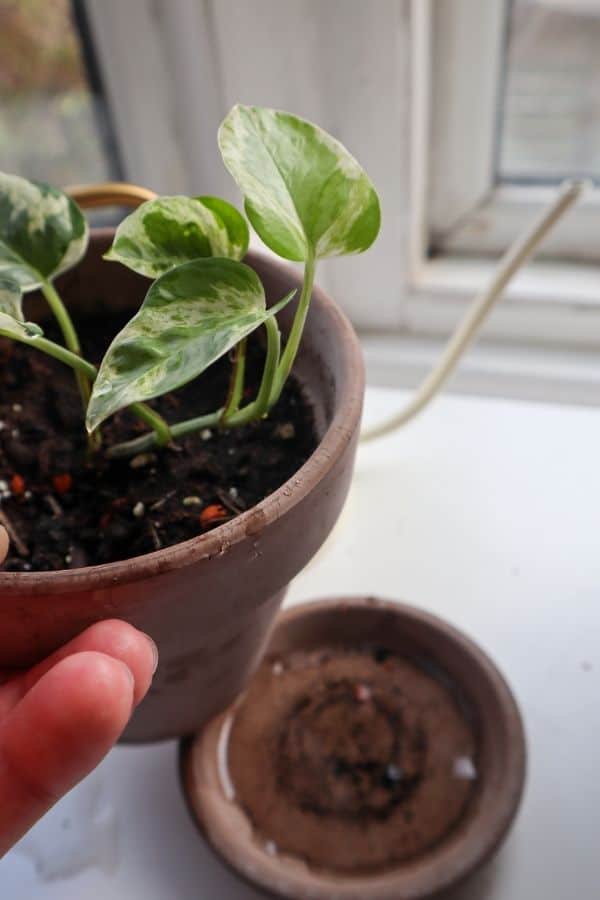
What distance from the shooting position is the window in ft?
2.65

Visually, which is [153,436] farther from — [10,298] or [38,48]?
[38,48]

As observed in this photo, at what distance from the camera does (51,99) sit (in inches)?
33.9

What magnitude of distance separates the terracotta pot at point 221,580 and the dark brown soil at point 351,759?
0.35ft

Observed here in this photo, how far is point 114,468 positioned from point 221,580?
0.48 ft

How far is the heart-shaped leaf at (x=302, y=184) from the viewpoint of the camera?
1.32ft

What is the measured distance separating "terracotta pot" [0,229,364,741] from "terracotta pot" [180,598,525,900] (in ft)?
0.32

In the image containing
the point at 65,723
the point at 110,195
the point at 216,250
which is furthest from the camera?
the point at 110,195

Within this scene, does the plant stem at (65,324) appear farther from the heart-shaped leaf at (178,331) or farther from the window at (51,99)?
the window at (51,99)

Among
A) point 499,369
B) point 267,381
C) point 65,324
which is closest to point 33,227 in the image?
point 65,324

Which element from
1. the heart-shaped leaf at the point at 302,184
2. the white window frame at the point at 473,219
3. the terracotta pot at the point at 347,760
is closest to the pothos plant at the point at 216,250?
the heart-shaped leaf at the point at 302,184

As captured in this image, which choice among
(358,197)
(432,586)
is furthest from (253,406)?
(432,586)

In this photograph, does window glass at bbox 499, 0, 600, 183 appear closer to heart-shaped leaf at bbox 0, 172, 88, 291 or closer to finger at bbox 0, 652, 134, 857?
heart-shaped leaf at bbox 0, 172, 88, 291

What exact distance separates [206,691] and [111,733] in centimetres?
17

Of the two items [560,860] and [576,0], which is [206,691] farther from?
[576,0]
